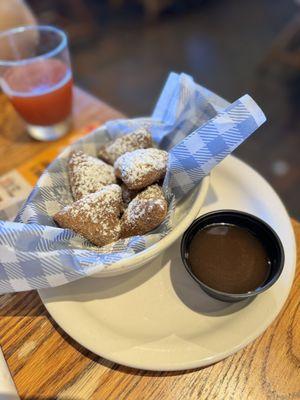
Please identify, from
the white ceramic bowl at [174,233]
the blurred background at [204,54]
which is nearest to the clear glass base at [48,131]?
Result: the white ceramic bowl at [174,233]

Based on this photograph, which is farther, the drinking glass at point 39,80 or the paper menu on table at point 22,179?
the drinking glass at point 39,80

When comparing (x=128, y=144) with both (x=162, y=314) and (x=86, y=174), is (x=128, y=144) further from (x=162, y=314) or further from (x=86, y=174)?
(x=162, y=314)

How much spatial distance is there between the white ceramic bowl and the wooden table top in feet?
0.55

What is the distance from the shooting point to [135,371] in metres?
0.68

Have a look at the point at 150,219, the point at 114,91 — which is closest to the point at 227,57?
the point at 114,91

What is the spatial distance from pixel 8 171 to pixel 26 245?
49cm

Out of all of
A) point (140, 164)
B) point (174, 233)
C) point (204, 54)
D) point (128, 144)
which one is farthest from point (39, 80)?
point (204, 54)

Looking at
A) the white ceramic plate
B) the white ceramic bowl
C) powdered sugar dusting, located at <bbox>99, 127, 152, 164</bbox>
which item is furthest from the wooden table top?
powdered sugar dusting, located at <bbox>99, 127, 152, 164</bbox>

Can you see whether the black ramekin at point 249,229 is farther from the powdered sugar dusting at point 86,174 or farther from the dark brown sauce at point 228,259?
the powdered sugar dusting at point 86,174

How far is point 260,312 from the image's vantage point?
0.70 metres

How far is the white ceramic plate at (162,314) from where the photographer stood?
2.18 ft

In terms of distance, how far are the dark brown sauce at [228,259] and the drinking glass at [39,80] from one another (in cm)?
64

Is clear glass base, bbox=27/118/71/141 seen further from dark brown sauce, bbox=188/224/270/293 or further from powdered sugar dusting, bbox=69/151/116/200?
dark brown sauce, bbox=188/224/270/293

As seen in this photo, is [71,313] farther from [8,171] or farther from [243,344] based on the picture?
[8,171]
